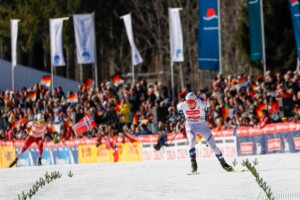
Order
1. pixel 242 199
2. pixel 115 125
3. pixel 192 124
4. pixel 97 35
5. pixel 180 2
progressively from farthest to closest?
pixel 180 2 → pixel 97 35 → pixel 115 125 → pixel 192 124 → pixel 242 199

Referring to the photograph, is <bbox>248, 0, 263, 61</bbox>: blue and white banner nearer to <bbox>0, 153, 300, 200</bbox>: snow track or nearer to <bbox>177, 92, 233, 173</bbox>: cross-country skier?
<bbox>0, 153, 300, 200</bbox>: snow track

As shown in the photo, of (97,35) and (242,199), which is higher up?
(97,35)

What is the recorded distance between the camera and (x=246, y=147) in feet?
95.7

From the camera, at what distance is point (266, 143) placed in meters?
28.6

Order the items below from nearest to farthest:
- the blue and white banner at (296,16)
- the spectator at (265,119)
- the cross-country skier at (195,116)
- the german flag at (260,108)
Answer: the cross-country skier at (195,116)
the spectator at (265,119)
the german flag at (260,108)
the blue and white banner at (296,16)

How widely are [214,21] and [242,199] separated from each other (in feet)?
69.7

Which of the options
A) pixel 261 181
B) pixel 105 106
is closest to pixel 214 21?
pixel 105 106

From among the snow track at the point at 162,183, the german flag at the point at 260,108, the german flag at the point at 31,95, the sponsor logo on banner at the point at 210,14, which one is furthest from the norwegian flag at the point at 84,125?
the snow track at the point at 162,183

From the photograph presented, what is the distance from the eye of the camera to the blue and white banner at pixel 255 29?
3753 centimetres

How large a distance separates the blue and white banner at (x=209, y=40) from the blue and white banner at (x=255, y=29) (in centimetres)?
194

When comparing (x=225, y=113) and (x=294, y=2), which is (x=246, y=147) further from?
(x=294, y=2)

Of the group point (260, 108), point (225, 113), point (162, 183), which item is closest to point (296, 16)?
point (225, 113)

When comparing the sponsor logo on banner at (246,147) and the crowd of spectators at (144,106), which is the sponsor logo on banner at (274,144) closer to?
the crowd of spectators at (144,106)

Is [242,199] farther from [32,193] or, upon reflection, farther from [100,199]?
[32,193]
